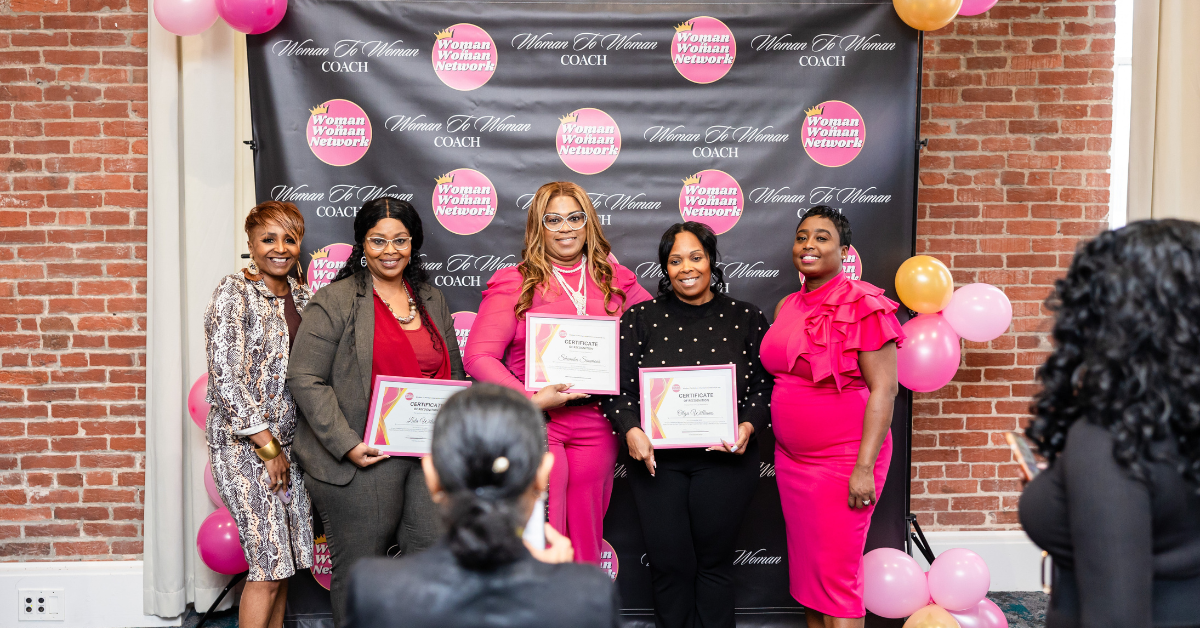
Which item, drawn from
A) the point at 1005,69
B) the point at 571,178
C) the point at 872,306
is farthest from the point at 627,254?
the point at 1005,69

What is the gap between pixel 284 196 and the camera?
3.57 metres

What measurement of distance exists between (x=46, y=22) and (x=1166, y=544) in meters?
4.95

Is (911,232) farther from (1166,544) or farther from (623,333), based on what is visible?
(1166,544)

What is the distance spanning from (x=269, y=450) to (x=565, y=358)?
1.17 meters

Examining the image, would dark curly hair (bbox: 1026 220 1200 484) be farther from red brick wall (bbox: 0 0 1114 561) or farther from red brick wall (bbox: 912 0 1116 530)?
red brick wall (bbox: 912 0 1116 530)

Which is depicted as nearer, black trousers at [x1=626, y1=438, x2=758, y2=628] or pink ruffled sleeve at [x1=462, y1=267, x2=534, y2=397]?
black trousers at [x1=626, y1=438, x2=758, y2=628]

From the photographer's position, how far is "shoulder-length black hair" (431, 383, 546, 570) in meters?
1.21

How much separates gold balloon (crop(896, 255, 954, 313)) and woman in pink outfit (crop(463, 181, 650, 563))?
137 centimetres

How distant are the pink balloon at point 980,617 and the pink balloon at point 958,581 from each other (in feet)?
0.15

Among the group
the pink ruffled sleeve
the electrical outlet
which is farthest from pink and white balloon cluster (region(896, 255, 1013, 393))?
the electrical outlet

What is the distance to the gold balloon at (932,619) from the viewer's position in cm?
326

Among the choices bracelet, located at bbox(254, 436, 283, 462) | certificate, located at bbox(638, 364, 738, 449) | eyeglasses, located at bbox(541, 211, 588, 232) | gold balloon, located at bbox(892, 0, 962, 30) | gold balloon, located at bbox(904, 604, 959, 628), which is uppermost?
gold balloon, located at bbox(892, 0, 962, 30)

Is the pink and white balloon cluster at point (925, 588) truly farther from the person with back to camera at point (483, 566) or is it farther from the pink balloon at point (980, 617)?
the person with back to camera at point (483, 566)

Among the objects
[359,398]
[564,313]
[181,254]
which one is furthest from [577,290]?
[181,254]
